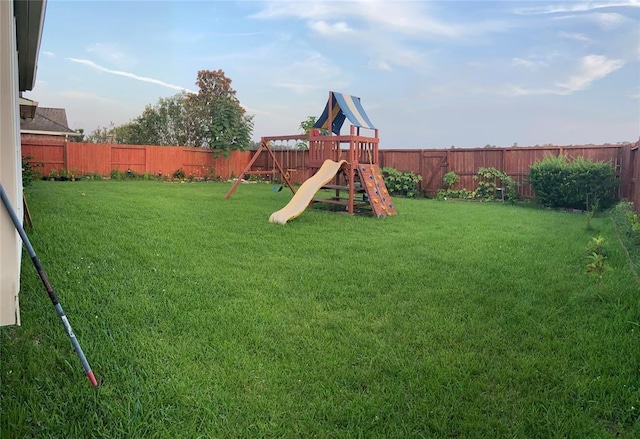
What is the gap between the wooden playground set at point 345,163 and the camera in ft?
28.6

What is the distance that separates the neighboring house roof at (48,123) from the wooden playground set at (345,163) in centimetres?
1438

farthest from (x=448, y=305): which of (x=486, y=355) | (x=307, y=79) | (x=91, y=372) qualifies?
(x=307, y=79)

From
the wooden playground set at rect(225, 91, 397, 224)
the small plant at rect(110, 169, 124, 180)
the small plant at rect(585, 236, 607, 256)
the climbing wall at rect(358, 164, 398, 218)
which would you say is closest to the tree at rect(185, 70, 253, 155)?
the small plant at rect(110, 169, 124, 180)

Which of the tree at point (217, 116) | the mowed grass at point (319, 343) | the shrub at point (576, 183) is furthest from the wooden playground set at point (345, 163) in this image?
the tree at point (217, 116)

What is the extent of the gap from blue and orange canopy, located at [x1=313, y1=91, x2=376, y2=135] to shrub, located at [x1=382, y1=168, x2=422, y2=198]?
10.2 ft

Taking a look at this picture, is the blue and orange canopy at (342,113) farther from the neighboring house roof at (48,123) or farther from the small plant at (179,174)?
the neighboring house roof at (48,123)

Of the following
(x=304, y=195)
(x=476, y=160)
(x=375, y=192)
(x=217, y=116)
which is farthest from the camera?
(x=217, y=116)

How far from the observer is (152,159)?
18.7 meters

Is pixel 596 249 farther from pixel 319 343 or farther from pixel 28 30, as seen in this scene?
pixel 28 30

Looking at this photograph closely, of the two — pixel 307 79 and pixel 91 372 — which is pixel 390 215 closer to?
pixel 91 372

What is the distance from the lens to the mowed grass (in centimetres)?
202

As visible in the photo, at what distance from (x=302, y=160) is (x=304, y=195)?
Result: 10.3 m

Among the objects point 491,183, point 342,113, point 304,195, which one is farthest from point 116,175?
point 491,183

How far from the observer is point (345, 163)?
963 cm
